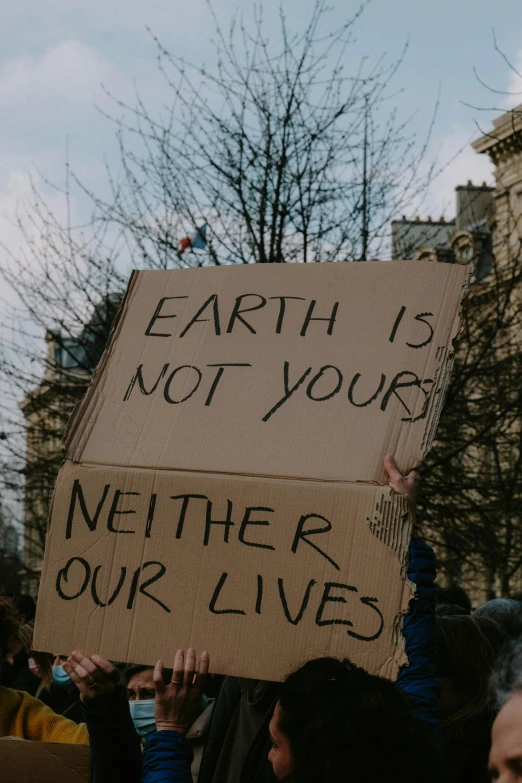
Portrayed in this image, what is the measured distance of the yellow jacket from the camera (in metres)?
2.65

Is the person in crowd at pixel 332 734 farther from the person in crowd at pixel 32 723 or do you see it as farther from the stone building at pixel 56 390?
the stone building at pixel 56 390

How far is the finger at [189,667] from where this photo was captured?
2.04 metres

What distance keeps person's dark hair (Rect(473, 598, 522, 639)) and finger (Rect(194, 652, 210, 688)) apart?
0.98 m

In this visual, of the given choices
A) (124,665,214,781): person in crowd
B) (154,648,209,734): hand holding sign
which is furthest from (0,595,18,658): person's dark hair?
(154,648,209,734): hand holding sign

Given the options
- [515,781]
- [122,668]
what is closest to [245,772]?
[515,781]

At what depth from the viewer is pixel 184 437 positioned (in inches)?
88.7

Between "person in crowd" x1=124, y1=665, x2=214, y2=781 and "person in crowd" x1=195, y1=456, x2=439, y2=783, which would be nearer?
"person in crowd" x1=195, y1=456, x2=439, y2=783

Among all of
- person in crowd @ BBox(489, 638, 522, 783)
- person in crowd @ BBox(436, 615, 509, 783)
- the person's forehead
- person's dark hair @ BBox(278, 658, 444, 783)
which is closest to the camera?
person in crowd @ BBox(489, 638, 522, 783)

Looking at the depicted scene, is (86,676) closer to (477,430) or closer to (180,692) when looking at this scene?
(180,692)

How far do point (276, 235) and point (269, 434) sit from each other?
657 centimetres

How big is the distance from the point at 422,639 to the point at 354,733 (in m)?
0.71

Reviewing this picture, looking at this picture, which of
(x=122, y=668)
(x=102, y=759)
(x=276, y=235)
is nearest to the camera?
(x=102, y=759)

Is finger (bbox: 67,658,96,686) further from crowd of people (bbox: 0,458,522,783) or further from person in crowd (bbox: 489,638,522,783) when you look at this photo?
person in crowd (bbox: 489,638,522,783)

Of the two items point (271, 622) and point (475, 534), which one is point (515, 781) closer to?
point (271, 622)
